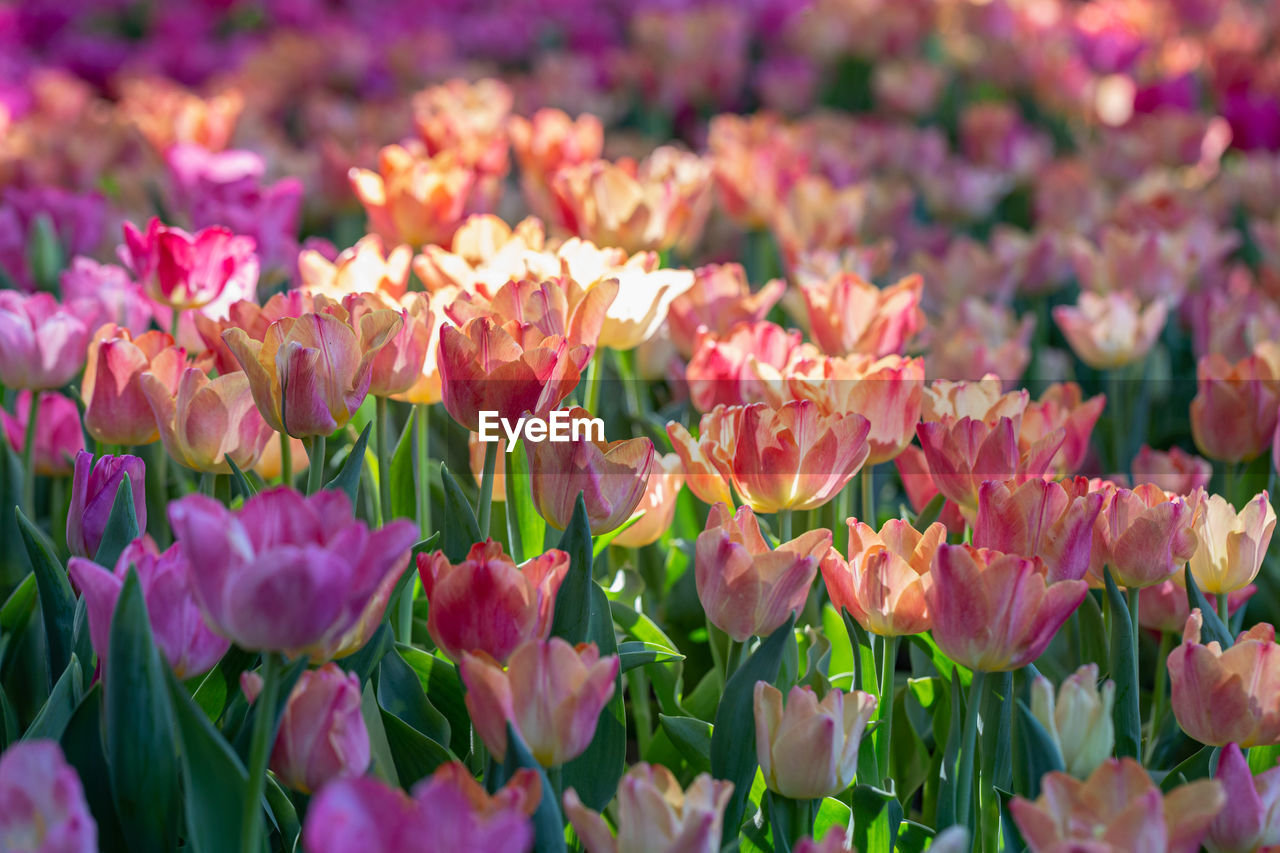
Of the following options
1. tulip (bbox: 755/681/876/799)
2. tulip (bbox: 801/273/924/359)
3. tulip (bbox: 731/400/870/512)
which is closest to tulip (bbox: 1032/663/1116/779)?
tulip (bbox: 755/681/876/799)

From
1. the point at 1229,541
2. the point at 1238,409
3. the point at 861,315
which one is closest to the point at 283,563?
the point at 1229,541

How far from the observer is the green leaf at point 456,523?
933 millimetres

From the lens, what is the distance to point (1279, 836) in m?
0.73

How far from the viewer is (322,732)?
0.67 metres

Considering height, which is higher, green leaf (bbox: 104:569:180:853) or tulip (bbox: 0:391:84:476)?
tulip (bbox: 0:391:84:476)

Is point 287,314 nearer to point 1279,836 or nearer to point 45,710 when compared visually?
point 45,710

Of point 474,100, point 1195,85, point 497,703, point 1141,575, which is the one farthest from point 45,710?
point 1195,85

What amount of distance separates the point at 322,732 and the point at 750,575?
0.27 meters

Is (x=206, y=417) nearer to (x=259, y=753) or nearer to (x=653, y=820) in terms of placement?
(x=259, y=753)

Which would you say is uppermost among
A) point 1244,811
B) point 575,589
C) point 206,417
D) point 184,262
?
point 184,262

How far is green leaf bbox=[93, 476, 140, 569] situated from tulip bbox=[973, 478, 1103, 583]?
58 cm

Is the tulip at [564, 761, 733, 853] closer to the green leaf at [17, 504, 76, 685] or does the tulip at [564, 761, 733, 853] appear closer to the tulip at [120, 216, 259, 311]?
the green leaf at [17, 504, 76, 685]

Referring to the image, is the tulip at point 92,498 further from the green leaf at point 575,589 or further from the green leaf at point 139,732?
the green leaf at point 575,589

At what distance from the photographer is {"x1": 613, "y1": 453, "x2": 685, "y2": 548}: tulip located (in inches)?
39.8
